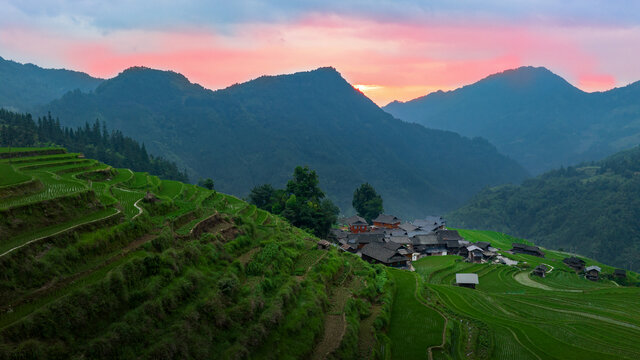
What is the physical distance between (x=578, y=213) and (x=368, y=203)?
100905mm

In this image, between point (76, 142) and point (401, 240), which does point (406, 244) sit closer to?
point (401, 240)

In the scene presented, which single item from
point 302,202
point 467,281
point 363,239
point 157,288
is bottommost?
point 363,239

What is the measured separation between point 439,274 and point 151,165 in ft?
307

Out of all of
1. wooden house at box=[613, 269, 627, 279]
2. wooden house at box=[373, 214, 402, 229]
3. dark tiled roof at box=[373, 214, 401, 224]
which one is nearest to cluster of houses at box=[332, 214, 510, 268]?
wooden house at box=[373, 214, 402, 229]

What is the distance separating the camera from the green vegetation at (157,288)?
14156 millimetres

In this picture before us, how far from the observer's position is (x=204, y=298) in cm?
1848

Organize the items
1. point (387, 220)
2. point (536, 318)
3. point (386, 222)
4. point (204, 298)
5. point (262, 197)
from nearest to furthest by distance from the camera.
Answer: point (204, 298) < point (536, 318) < point (262, 197) < point (386, 222) < point (387, 220)

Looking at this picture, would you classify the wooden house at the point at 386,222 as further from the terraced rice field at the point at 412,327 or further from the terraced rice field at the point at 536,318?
the terraced rice field at the point at 412,327

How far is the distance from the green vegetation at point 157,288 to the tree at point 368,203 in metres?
71.5

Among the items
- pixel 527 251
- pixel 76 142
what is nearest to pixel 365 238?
pixel 527 251

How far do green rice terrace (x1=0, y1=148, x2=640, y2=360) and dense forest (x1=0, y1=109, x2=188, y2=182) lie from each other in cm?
4798

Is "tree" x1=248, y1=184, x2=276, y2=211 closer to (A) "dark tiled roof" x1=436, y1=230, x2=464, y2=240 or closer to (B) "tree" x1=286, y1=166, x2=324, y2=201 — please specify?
(B) "tree" x1=286, y1=166, x2=324, y2=201

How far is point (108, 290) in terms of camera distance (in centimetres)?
1559

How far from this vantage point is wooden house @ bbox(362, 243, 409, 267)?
5669 centimetres
